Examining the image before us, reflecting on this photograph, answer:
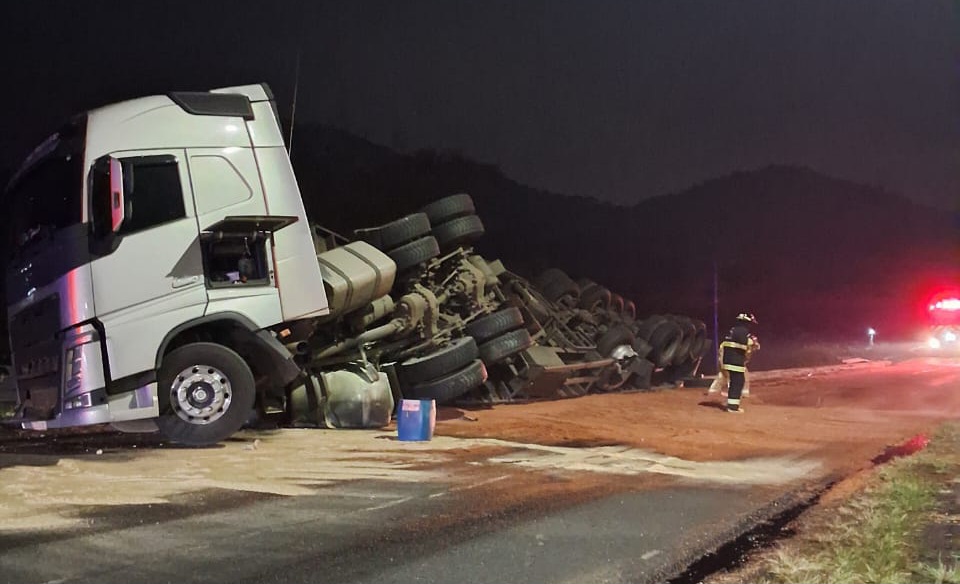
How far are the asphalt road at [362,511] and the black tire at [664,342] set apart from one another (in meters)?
9.02

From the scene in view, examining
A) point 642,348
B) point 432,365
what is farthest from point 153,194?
point 642,348

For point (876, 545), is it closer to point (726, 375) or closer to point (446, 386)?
point (446, 386)

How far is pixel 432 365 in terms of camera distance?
1052 centimetres

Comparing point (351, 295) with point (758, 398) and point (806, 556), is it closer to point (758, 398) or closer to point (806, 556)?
point (806, 556)

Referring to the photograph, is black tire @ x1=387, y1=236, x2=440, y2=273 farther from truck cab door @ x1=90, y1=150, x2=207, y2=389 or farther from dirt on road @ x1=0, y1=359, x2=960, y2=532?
truck cab door @ x1=90, y1=150, x2=207, y2=389

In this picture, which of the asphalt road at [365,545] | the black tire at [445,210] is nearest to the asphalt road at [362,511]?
the asphalt road at [365,545]

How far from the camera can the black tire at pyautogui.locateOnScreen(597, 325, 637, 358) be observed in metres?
15.6

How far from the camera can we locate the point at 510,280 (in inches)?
571

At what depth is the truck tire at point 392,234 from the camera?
10.9m

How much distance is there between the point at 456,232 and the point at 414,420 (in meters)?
4.15

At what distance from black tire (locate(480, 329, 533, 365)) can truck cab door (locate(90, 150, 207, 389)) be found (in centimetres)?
518

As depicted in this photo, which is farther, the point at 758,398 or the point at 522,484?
the point at 758,398

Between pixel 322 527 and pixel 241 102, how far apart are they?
4674 mm

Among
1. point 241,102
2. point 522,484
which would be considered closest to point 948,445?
point 522,484
